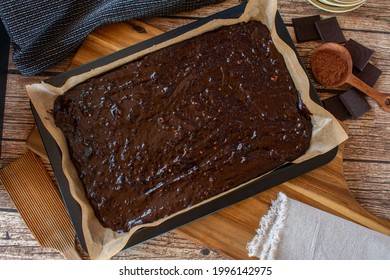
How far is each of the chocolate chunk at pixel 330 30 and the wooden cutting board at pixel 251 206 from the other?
1.69 ft

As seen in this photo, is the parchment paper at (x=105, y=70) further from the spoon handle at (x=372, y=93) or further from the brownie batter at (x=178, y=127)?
the spoon handle at (x=372, y=93)

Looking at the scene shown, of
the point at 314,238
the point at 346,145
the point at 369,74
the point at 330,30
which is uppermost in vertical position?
the point at 330,30

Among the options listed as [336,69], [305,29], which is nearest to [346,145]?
[336,69]

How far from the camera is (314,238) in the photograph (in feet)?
5.30

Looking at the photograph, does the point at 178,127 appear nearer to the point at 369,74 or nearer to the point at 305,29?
the point at 305,29

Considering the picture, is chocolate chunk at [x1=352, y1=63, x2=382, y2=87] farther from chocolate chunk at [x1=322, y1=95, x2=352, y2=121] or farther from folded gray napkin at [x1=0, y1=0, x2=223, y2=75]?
folded gray napkin at [x1=0, y1=0, x2=223, y2=75]

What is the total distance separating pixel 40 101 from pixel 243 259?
3.30ft

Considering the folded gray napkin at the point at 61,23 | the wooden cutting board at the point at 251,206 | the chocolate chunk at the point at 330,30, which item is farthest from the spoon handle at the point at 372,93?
the folded gray napkin at the point at 61,23

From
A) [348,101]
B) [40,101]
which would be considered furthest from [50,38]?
[348,101]

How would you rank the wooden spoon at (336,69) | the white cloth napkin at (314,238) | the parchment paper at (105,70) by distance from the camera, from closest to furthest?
the parchment paper at (105,70)
the white cloth napkin at (314,238)
the wooden spoon at (336,69)

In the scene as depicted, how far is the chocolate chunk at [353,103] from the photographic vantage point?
1.74m

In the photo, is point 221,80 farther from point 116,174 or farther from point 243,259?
point 243,259

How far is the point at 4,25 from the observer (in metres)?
1.65

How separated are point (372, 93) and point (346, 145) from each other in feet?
0.81
